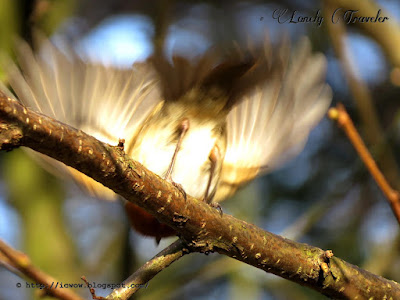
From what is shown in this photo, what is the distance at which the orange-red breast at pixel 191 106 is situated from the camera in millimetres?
2105

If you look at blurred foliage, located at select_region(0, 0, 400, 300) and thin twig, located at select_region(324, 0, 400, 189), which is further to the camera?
blurred foliage, located at select_region(0, 0, 400, 300)

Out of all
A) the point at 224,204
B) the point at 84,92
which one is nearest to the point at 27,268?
the point at 84,92

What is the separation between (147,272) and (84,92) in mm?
808

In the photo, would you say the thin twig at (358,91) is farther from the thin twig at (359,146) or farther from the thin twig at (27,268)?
the thin twig at (27,268)

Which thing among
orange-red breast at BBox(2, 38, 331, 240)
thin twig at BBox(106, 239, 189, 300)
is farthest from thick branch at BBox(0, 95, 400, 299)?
orange-red breast at BBox(2, 38, 331, 240)

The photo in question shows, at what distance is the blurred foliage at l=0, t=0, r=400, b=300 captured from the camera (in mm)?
3389

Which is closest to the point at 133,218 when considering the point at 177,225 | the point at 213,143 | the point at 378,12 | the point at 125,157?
the point at 213,143

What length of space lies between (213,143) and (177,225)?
3.03 feet

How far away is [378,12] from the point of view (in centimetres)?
301

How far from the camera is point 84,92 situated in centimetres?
218

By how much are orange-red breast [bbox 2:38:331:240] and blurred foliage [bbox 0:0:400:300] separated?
183 millimetres

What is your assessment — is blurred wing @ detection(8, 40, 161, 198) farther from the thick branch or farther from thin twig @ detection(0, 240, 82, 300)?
thin twig @ detection(0, 240, 82, 300)

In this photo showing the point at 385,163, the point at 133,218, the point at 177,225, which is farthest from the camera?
the point at 385,163

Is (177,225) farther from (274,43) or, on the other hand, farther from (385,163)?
(385,163)
